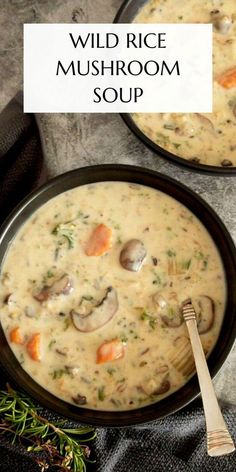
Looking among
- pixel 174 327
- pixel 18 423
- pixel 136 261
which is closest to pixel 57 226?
pixel 136 261

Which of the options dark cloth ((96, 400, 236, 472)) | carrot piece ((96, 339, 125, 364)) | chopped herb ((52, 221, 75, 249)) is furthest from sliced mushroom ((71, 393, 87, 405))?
chopped herb ((52, 221, 75, 249))

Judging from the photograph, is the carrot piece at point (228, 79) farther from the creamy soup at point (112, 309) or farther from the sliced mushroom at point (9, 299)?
the sliced mushroom at point (9, 299)

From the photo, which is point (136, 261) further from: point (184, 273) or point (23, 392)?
point (23, 392)

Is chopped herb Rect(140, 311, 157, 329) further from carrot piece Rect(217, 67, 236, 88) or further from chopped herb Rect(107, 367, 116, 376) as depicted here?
carrot piece Rect(217, 67, 236, 88)

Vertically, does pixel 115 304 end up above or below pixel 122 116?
below

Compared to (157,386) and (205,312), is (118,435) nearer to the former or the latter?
(157,386)

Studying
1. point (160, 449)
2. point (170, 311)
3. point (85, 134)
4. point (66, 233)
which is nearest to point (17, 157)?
point (85, 134)

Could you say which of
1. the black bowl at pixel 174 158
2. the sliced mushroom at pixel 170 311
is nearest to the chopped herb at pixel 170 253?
the sliced mushroom at pixel 170 311

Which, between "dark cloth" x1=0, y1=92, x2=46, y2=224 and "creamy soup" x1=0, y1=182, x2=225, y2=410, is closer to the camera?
"creamy soup" x1=0, y1=182, x2=225, y2=410
